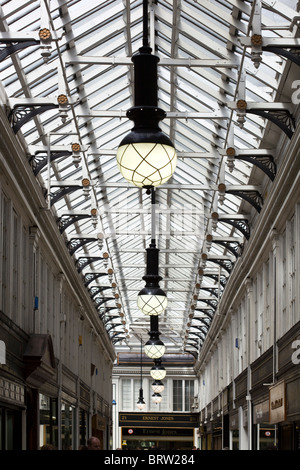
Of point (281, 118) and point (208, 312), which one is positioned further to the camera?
point (208, 312)

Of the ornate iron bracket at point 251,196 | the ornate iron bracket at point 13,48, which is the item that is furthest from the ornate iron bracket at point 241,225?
the ornate iron bracket at point 13,48

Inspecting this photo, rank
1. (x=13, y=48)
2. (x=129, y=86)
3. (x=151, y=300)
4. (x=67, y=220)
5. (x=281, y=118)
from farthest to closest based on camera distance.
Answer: (x=67, y=220) → (x=129, y=86) → (x=151, y=300) → (x=281, y=118) → (x=13, y=48)

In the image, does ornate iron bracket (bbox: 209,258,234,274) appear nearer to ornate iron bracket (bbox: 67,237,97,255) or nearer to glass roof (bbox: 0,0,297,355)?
glass roof (bbox: 0,0,297,355)

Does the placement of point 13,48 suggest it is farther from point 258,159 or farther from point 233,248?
point 233,248

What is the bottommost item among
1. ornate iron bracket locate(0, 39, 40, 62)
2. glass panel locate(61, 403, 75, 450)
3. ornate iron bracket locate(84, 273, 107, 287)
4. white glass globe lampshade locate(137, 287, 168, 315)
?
glass panel locate(61, 403, 75, 450)

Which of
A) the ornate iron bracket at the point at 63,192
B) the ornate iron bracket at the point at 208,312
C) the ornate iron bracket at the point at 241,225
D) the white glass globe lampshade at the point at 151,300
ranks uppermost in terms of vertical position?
the ornate iron bracket at the point at 63,192

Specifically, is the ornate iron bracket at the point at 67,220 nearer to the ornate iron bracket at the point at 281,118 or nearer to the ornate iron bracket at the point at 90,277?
the ornate iron bracket at the point at 90,277

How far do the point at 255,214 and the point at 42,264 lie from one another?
5825mm

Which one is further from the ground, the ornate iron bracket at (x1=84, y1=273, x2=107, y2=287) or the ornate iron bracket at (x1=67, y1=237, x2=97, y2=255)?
the ornate iron bracket at (x1=67, y1=237, x2=97, y2=255)

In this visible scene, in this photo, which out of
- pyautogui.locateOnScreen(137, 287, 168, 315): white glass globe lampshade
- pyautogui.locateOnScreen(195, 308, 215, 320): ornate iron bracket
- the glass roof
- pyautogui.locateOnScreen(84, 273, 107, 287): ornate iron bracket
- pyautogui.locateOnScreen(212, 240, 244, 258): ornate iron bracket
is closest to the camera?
the glass roof

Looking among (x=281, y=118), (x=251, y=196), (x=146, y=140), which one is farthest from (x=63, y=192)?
(x=146, y=140)

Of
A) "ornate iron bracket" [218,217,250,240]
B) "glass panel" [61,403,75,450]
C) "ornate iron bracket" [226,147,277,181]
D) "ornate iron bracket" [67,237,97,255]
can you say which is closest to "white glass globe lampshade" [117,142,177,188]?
"ornate iron bracket" [226,147,277,181]
